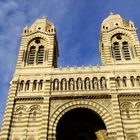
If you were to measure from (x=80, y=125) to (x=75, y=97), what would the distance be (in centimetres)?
326

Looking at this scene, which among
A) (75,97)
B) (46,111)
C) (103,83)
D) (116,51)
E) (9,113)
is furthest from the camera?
(116,51)

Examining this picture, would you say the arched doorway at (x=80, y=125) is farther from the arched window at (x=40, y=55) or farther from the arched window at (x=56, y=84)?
the arched window at (x=40, y=55)

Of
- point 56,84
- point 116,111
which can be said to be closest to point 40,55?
point 56,84

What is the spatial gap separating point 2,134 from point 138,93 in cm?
1288

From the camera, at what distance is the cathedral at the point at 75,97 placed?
934 inches

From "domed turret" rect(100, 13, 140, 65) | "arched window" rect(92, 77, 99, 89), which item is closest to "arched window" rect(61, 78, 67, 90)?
"arched window" rect(92, 77, 99, 89)

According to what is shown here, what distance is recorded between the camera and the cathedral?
934 inches

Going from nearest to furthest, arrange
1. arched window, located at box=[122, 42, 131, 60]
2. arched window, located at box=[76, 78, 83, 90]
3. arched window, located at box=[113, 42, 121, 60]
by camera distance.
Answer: arched window, located at box=[76, 78, 83, 90], arched window, located at box=[122, 42, 131, 60], arched window, located at box=[113, 42, 121, 60]

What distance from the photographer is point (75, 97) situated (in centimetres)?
2544

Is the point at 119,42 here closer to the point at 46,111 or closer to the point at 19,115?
the point at 46,111

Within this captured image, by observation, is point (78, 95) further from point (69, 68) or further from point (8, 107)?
point (8, 107)

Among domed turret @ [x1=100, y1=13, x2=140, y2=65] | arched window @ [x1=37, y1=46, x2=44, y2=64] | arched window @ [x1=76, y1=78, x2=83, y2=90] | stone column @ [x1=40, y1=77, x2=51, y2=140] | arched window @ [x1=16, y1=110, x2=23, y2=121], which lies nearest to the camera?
stone column @ [x1=40, y1=77, x2=51, y2=140]

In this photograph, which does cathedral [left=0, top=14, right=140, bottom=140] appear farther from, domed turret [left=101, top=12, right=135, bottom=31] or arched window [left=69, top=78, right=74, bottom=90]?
domed turret [left=101, top=12, right=135, bottom=31]

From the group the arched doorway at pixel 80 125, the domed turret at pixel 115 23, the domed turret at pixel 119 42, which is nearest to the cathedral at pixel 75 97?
the arched doorway at pixel 80 125
